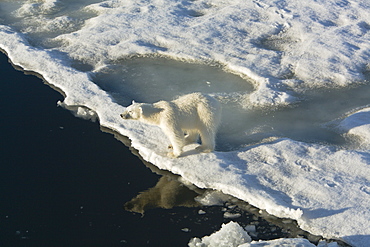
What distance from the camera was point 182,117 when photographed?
6.07 m

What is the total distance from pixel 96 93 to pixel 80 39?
2.71 m

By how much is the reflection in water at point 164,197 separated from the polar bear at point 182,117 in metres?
0.52

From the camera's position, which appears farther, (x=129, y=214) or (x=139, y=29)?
(x=139, y=29)

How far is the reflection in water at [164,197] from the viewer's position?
215 inches

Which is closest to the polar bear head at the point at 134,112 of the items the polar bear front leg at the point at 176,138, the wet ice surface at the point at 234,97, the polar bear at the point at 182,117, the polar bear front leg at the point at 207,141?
the polar bear at the point at 182,117

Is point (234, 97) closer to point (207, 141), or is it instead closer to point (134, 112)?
point (207, 141)

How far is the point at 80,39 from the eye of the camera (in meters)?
10.1

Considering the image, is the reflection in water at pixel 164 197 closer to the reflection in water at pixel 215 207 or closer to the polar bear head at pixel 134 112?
→ the reflection in water at pixel 215 207

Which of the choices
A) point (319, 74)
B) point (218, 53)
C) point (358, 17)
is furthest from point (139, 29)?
point (358, 17)

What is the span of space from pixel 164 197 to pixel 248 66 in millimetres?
4051

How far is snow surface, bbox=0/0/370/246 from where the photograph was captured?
217 inches

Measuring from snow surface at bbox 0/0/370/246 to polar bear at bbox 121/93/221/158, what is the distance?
26 centimetres

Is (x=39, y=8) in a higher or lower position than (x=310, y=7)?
lower

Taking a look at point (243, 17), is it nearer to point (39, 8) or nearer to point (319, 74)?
point (319, 74)
